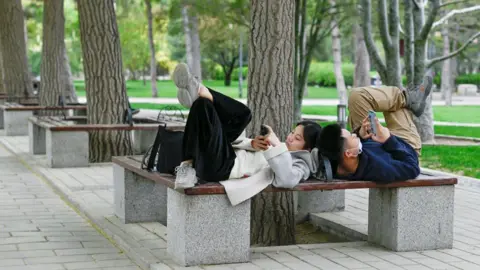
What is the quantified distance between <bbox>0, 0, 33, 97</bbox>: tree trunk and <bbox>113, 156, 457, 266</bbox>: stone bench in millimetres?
15925

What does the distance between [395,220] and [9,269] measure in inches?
114

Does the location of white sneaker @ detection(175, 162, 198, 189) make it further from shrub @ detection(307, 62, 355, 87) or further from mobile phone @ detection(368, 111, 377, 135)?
shrub @ detection(307, 62, 355, 87)

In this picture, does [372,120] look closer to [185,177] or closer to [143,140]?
[185,177]

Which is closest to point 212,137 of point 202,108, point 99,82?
point 202,108

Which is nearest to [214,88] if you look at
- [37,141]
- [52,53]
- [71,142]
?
[52,53]

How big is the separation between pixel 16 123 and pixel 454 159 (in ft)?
32.4

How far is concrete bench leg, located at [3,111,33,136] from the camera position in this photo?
727 inches

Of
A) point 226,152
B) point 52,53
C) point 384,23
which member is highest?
point 384,23

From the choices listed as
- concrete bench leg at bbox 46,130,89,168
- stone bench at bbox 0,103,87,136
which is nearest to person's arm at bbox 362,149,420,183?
concrete bench leg at bbox 46,130,89,168

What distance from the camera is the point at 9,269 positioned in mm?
6125

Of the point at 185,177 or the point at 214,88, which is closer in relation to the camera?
the point at 185,177

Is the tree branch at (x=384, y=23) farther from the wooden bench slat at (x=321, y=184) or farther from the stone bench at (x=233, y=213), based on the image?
the wooden bench slat at (x=321, y=184)

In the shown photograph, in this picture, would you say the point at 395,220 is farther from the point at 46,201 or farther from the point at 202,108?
the point at 46,201

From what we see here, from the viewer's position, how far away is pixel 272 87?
7.18 metres
